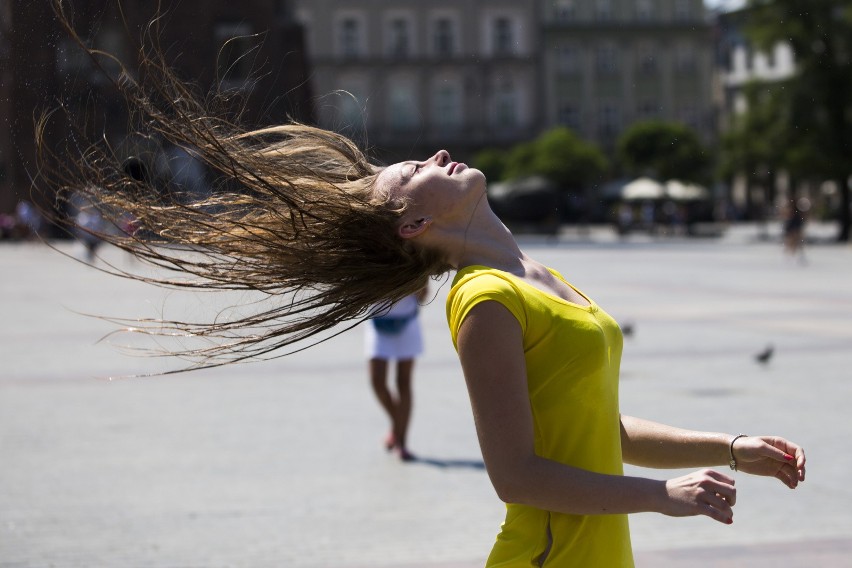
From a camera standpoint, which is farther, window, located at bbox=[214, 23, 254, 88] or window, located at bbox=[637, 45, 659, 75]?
window, located at bbox=[637, 45, 659, 75]

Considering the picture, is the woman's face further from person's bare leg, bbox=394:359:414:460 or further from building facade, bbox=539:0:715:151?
person's bare leg, bbox=394:359:414:460

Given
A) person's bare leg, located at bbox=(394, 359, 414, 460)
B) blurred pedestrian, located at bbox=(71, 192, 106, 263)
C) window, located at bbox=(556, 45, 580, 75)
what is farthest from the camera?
person's bare leg, located at bbox=(394, 359, 414, 460)

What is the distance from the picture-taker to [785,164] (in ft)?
126

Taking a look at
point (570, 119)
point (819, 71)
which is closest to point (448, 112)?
point (819, 71)

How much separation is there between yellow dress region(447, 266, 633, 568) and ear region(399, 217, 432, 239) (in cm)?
12

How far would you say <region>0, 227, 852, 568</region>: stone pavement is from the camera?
18.7 feet

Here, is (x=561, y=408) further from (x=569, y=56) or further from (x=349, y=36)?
(x=569, y=56)

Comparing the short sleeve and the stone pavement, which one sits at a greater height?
the short sleeve

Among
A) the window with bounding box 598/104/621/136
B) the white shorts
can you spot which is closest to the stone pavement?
the white shorts

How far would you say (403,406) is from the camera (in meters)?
7.88

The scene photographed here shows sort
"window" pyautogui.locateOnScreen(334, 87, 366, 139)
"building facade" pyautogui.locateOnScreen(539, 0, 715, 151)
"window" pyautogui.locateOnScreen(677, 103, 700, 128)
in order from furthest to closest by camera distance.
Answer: "window" pyautogui.locateOnScreen(677, 103, 700, 128), "building facade" pyautogui.locateOnScreen(539, 0, 715, 151), "window" pyautogui.locateOnScreen(334, 87, 366, 139)

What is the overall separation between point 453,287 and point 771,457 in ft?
2.28

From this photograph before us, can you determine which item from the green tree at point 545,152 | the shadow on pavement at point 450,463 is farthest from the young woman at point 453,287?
the green tree at point 545,152

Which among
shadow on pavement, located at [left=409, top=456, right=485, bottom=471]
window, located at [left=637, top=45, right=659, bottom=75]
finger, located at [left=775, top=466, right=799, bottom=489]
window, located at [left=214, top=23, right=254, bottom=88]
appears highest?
window, located at [left=214, top=23, right=254, bottom=88]
